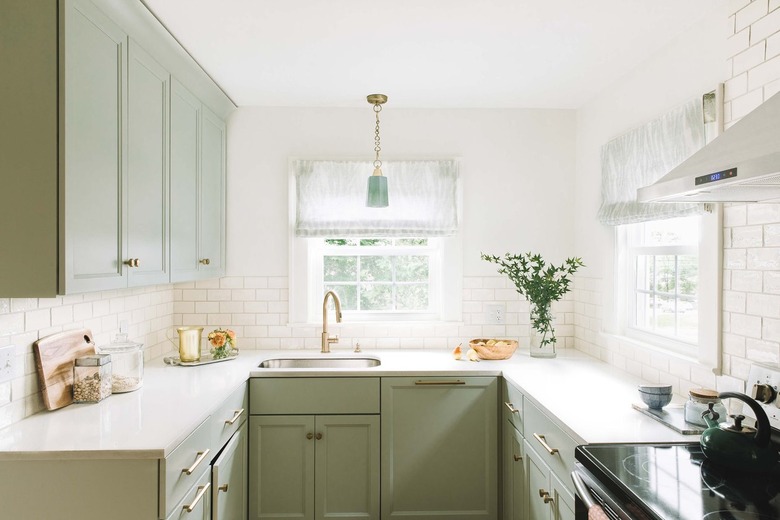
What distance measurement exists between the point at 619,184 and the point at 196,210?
2.26m

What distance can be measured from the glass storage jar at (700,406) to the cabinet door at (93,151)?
210 centimetres

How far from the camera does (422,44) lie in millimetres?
2336

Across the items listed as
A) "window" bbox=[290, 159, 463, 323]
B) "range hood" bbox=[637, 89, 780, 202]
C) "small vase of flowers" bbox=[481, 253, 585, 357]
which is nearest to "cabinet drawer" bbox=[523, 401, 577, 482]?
"small vase of flowers" bbox=[481, 253, 585, 357]

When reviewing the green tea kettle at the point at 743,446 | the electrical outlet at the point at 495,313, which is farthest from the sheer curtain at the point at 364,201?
the green tea kettle at the point at 743,446

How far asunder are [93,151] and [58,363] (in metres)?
0.89


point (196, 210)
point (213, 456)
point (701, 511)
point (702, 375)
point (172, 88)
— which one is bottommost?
point (213, 456)

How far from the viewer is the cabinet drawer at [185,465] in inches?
63.9

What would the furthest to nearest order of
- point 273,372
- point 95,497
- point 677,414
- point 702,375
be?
point 273,372 → point 702,375 → point 677,414 → point 95,497

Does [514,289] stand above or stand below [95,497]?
above

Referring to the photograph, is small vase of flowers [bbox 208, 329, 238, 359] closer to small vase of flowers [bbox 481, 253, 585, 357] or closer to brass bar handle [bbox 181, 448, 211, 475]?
brass bar handle [bbox 181, 448, 211, 475]

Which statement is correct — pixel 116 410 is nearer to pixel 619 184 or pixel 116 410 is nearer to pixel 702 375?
pixel 702 375

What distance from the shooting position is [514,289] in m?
3.36

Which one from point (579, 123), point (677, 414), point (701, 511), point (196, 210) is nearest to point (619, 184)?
point (579, 123)

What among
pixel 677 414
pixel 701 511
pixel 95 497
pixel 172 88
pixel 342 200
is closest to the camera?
pixel 701 511
